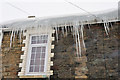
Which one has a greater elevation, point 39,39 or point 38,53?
point 39,39

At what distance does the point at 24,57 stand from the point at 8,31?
1436mm

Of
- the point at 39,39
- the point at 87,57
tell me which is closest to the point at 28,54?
the point at 39,39

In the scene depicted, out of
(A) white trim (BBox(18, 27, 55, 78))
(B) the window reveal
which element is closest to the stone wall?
(A) white trim (BBox(18, 27, 55, 78))

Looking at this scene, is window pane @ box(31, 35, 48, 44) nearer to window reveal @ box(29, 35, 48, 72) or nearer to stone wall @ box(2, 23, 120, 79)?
window reveal @ box(29, 35, 48, 72)

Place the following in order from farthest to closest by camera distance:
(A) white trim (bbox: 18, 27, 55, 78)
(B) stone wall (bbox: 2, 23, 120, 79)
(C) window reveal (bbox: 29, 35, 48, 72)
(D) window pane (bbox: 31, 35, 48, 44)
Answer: (D) window pane (bbox: 31, 35, 48, 44) < (C) window reveal (bbox: 29, 35, 48, 72) < (A) white trim (bbox: 18, 27, 55, 78) < (B) stone wall (bbox: 2, 23, 120, 79)

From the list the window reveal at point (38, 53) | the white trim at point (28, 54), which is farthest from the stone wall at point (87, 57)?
the window reveal at point (38, 53)

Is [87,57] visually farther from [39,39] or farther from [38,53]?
[39,39]

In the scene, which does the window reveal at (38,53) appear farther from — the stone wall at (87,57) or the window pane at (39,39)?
the stone wall at (87,57)

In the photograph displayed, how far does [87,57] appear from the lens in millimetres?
5516

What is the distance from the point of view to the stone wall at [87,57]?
5277 millimetres

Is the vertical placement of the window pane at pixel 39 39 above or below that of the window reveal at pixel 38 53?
above

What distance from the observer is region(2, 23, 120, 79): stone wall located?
5277mm

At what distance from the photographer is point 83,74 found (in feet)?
17.5

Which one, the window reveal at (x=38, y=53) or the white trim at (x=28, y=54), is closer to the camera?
the white trim at (x=28, y=54)
